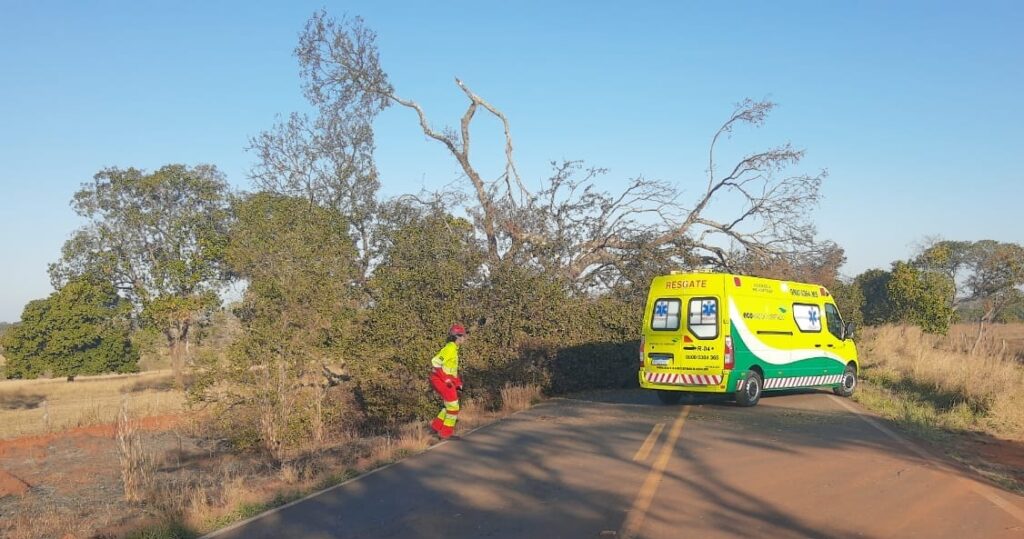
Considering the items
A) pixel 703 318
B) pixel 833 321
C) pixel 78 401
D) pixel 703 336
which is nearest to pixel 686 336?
pixel 703 336

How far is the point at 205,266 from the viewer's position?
33.8 m

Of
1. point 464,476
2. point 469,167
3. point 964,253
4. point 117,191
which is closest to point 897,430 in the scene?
point 464,476

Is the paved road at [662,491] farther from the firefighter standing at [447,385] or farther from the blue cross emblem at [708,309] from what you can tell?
the blue cross emblem at [708,309]

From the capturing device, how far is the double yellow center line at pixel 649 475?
6395 mm

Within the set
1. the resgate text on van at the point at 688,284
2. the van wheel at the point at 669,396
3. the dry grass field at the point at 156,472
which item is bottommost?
the dry grass field at the point at 156,472

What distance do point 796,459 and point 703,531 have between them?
367 cm

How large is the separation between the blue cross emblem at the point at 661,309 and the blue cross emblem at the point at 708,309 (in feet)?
2.60

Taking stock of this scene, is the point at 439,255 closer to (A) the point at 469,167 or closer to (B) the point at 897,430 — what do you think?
(A) the point at 469,167

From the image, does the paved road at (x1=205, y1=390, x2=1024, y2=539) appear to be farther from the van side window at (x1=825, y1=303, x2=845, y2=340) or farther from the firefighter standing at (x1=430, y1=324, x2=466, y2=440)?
the van side window at (x1=825, y1=303, x2=845, y2=340)

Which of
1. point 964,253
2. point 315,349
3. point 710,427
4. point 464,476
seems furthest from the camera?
point 964,253

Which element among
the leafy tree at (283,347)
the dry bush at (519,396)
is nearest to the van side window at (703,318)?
the dry bush at (519,396)

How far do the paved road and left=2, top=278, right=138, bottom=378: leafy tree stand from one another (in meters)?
30.4

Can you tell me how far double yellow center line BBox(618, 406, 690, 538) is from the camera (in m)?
6.39

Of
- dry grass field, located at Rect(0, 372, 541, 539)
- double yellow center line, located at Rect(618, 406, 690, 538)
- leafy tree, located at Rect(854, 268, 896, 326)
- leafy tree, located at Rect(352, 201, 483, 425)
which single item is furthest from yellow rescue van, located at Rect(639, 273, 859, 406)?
leafy tree, located at Rect(854, 268, 896, 326)
